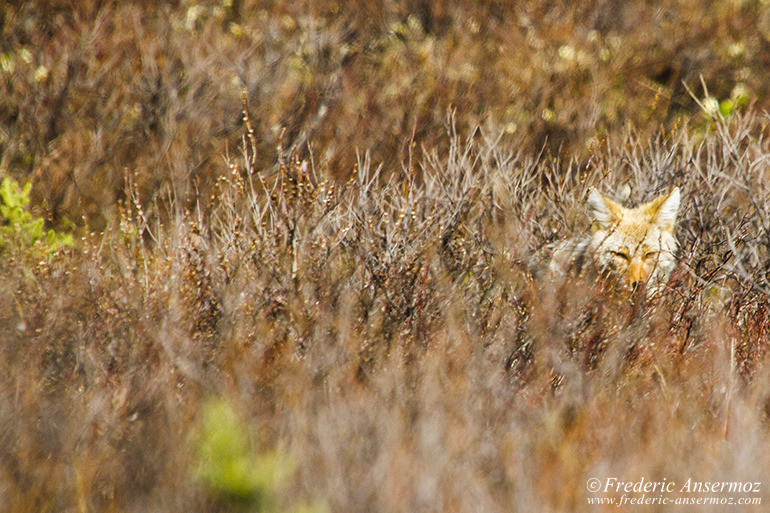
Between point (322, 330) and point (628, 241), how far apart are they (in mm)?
2574

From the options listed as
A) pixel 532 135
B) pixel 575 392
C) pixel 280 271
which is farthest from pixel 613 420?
pixel 532 135

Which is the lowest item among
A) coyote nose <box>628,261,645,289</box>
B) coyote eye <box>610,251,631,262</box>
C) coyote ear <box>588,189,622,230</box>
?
coyote nose <box>628,261,645,289</box>

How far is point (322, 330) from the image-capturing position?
340cm

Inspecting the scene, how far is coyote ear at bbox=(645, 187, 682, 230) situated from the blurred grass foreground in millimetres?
230

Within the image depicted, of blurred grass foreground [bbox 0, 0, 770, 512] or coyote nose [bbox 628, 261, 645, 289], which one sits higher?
blurred grass foreground [bbox 0, 0, 770, 512]

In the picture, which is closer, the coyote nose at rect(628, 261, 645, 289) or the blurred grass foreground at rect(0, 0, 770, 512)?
the blurred grass foreground at rect(0, 0, 770, 512)

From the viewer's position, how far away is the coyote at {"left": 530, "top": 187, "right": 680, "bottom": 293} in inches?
186

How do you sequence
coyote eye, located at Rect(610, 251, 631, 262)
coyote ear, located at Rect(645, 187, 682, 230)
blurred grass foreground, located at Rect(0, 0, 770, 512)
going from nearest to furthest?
1. blurred grass foreground, located at Rect(0, 0, 770, 512)
2. coyote ear, located at Rect(645, 187, 682, 230)
3. coyote eye, located at Rect(610, 251, 631, 262)

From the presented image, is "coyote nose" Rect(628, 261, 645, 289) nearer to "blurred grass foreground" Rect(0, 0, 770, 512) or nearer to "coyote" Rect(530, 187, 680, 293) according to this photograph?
"coyote" Rect(530, 187, 680, 293)

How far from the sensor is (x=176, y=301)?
3369mm

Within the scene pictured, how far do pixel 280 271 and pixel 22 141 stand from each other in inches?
170

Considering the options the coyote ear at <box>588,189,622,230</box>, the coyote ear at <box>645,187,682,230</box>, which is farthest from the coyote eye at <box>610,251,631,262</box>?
the coyote ear at <box>645,187,682,230</box>

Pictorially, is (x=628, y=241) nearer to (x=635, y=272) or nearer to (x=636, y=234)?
(x=636, y=234)

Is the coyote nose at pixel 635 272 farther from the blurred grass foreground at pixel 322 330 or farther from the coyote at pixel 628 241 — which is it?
the blurred grass foreground at pixel 322 330
